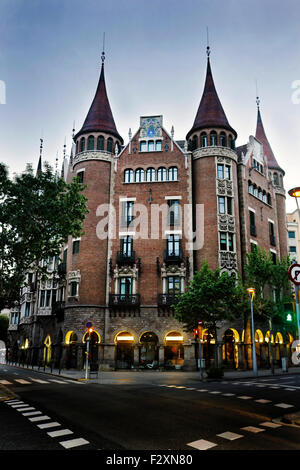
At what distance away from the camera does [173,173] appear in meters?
39.8

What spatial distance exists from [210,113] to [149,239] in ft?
51.3

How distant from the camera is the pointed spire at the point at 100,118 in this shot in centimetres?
4106

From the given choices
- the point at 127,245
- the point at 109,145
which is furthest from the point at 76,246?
the point at 109,145

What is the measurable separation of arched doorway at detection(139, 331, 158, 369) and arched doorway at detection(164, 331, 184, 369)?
105 centimetres

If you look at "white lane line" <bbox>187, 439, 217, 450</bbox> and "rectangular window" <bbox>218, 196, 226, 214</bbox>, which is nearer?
"white lane line" <bbox>187, 439, 217, 450</bbox>

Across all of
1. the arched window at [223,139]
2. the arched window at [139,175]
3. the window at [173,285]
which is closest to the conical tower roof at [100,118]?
the arched window at [139,175]

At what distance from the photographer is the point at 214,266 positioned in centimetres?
3678

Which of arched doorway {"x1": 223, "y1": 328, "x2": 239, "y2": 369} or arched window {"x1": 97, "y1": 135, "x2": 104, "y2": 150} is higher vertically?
arched window {"x1": 97, "y1": 135, "x2": 104, "y2": 150}

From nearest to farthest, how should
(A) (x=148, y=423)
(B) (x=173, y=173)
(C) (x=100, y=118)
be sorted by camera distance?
(A) (x=148, y=423), (B) (x=173, y=173), (C) (x=100, y=118)

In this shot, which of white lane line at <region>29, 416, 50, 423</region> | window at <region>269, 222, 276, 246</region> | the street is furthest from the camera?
window at <region>269, 222, 276, 246</region>

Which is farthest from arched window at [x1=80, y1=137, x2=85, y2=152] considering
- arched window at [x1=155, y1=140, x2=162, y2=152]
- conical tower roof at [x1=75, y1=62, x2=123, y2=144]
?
arched window at [x1=155, y1=140, x2=162, y2=152]

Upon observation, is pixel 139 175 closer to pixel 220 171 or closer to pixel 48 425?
pixel 220 171

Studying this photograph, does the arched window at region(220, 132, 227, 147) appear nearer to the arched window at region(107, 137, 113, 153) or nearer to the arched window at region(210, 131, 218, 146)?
the arched window at region(210, 131, 218, 146)

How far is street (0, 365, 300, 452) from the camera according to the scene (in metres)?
7.63
